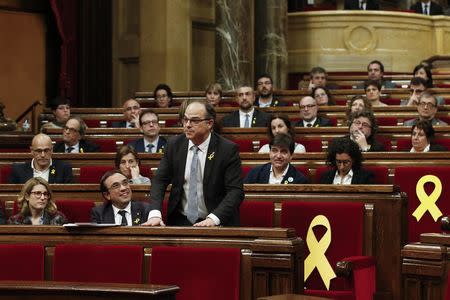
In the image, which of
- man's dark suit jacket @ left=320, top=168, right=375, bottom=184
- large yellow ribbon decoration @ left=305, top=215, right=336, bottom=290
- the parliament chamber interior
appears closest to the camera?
the parliament chamber interior

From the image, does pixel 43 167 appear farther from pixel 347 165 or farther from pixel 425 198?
pixel 425 198

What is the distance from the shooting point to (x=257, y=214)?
6.11 meters

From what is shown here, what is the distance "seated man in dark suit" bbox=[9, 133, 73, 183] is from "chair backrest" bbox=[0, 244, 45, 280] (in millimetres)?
2906

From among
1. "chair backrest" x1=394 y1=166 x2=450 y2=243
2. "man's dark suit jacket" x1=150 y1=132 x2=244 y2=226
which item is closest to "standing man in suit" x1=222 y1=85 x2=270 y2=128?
"chair backrest" x1=394 y1=166 x2=450 y2=243

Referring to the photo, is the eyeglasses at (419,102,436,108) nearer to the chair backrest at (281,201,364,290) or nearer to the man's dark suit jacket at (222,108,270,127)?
the man's dark suit jacket at (222,108,270,127)

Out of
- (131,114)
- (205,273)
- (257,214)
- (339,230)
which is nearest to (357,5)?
(131,114)

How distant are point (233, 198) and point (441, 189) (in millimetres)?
1766

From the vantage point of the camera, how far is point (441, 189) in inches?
267

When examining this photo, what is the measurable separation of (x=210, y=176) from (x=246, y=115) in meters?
4.79

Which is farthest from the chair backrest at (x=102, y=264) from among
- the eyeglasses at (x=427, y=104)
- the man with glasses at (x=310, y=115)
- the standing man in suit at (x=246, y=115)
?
the standing man in suit at (x=246, y=115)

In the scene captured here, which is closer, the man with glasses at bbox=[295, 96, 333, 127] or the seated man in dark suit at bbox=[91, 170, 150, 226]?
the seated man in dark suit at bbox=[91, 170, 150, 226]

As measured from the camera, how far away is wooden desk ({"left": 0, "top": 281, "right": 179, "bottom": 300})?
3.70 metres

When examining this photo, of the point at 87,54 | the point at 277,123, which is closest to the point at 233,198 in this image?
the point at 277,123

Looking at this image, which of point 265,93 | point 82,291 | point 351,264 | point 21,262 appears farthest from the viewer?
point 265,93
